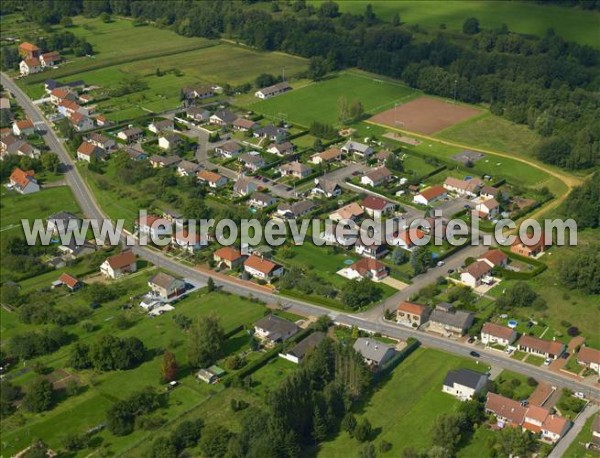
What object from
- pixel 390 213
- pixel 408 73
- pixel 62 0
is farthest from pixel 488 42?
pixel 62 0

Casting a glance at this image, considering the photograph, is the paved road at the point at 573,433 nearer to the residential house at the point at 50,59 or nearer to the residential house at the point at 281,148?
the residential house at the point at 281,148

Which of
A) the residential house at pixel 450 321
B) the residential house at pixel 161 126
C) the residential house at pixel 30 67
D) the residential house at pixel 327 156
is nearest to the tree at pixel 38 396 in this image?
the residential house at pixel 450 321

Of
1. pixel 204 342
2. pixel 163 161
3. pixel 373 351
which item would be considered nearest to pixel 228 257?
pixel 204 342

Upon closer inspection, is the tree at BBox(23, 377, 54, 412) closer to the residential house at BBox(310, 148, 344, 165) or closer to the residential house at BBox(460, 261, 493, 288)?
the residential house at BBox(460, 261, 493, 288)

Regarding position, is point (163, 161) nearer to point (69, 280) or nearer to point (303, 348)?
point (69, 280)

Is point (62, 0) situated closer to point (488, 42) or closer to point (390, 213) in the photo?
point (488, 42)

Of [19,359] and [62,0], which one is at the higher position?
[62,0]
